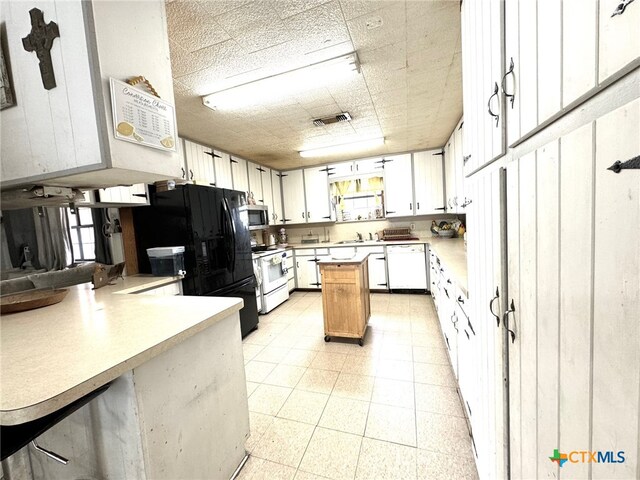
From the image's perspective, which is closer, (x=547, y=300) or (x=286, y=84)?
(x=547, y=300)

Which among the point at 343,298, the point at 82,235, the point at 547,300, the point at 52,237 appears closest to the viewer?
the point at 547,300

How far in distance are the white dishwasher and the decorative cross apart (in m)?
4.17

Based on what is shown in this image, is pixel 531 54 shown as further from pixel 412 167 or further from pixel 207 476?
pixel 412 167

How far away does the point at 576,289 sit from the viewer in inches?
19.0

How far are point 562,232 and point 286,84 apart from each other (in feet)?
7.28

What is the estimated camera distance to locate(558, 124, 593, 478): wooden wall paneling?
1.47 ft

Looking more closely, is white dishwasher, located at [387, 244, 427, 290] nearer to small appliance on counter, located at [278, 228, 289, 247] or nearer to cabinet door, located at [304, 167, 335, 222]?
cabinet door, located at [304, 167, 335, 222]

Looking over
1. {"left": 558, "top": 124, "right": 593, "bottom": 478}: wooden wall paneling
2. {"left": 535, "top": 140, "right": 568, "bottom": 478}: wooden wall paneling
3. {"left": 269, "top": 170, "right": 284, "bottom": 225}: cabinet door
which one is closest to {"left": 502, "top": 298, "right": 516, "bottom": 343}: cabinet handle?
{"left": 535, "top": 140, "right": 568, "bottom": 478}: wooden wall paneling

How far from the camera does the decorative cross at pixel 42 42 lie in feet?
3.33

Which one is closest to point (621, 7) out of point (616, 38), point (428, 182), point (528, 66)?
point (616, 38)

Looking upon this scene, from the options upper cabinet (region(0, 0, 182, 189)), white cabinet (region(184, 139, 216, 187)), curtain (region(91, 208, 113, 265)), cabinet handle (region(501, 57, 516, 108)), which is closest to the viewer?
cabinet handle (region(501, 57, 516, 108))

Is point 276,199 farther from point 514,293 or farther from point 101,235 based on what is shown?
point 514,293

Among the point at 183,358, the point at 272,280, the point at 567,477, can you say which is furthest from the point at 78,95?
the point at 272,280

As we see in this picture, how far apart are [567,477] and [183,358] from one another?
1.21 metres
